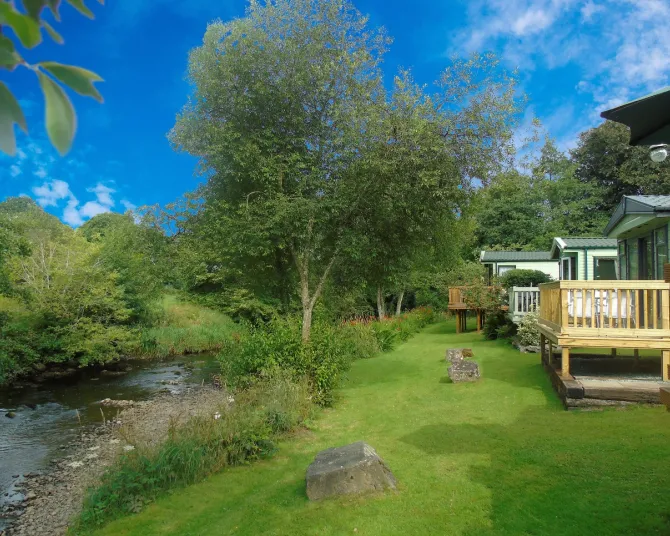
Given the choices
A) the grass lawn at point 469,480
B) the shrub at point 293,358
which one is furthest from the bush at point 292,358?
the grass lawn at point 469,480

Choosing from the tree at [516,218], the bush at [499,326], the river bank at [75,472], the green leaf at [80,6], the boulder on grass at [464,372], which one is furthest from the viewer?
the tree at [516,218]

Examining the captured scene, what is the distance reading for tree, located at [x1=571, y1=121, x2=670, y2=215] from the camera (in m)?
29.2

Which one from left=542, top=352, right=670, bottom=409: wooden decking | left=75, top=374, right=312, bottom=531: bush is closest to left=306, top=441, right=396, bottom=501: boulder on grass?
left=75, top=374, right=312, bottom=531: bush

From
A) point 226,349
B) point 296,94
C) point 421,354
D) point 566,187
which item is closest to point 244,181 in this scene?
point 296,94

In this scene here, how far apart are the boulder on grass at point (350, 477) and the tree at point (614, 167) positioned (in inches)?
1191

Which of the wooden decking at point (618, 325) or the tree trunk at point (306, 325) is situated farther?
the tree trunk at point (306, 325)

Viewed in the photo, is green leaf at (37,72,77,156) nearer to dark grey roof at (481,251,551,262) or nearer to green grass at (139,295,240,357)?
green grass at (139,295,240,357)

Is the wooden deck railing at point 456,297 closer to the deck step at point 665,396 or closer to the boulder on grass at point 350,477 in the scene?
the boulder on grass at point 350,477

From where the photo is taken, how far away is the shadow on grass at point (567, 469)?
4.25 meters

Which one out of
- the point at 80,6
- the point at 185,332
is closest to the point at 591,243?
the point at 185,332

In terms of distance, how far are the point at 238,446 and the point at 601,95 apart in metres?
38.3

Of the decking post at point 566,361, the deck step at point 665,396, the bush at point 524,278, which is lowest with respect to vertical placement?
the decking post at point 566,361

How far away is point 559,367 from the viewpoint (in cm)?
951

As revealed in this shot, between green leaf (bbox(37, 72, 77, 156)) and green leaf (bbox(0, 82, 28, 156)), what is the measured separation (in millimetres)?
53
